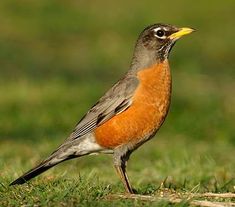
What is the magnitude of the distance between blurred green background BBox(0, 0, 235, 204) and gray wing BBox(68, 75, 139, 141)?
0.85m

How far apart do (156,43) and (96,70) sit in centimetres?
995

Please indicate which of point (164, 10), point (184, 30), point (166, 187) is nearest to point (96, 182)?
point (166, 187)

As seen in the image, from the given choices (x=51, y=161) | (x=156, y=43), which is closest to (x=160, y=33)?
(x=156, y=43)

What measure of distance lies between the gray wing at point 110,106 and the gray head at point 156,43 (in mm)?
314

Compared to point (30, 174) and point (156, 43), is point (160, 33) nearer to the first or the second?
point (156, 43)

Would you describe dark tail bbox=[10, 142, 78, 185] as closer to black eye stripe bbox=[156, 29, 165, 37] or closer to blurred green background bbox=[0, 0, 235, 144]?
black eye stripe bbox=[156, 29, 165, 37]

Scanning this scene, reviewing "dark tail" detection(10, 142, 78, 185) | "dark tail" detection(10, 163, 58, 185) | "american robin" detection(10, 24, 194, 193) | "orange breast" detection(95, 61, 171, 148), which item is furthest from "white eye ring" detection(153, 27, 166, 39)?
"dark tail" detection(10, 163, 58, 185)

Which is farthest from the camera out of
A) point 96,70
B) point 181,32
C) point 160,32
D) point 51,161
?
point 96,70

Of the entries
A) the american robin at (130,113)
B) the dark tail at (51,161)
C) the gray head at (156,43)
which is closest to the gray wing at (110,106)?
the american robin at (130,113)

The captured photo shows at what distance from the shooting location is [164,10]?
28.4m

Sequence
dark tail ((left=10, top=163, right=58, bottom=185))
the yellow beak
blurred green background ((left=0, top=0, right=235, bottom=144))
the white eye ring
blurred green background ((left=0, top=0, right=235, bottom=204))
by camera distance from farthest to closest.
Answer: blurred green background ((left=0, top=0, right=235, bottom=144))
blurred green background ((left=0, top=0, right=235, bottom=204))
the white eye ring
the yellow beak
dark tail ((left=10, top=163, right=58, bottom=185))

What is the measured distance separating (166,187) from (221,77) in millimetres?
11025

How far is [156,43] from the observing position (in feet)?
30.3

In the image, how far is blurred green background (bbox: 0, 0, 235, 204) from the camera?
41.9 feet
